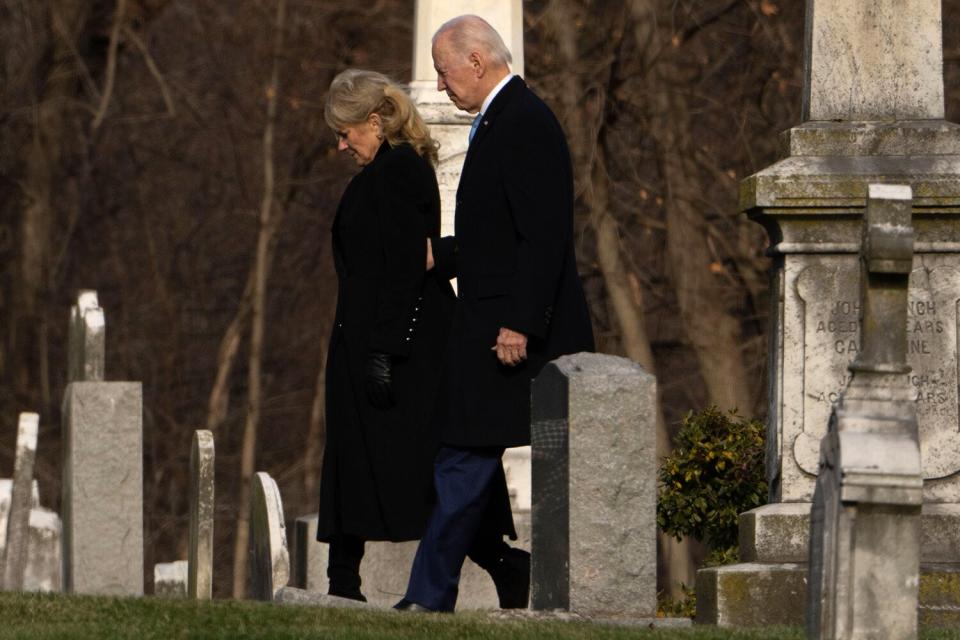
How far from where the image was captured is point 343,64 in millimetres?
27719

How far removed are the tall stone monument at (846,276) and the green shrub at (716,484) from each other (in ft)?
3.47

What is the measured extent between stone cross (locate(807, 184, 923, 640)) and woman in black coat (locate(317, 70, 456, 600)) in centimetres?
285

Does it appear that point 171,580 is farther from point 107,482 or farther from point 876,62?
point 876,62

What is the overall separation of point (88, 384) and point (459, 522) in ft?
16.0

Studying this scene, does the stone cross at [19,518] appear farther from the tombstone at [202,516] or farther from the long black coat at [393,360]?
the long black coat at [393,360]

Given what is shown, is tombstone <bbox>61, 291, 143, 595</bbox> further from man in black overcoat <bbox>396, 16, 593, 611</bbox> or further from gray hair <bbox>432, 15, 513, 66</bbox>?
gray hair <bbox>432, 15, 513, 66</bbox>

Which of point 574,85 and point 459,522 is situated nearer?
point 459,522

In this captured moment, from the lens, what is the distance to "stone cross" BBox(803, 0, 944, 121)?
10.4 metres

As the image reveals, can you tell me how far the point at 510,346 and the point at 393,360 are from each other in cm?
102

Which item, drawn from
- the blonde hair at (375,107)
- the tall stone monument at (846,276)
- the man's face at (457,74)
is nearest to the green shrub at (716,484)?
the tall stone monument at (846,276)

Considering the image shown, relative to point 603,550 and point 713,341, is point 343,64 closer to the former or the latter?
point 713,341

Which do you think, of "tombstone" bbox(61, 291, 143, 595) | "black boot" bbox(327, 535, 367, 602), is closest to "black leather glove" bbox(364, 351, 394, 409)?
"black boot" bbox(327, 535, 367, 602)

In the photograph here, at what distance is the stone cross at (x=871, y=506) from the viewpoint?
6590mm

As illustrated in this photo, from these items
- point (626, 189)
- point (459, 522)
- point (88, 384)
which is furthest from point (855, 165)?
point (626, 189)
